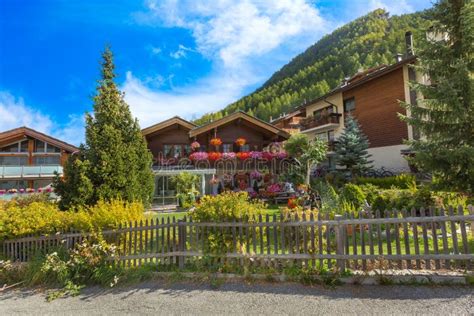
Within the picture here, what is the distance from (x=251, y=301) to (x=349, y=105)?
86.0 feet

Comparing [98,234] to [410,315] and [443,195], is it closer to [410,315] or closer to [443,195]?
[410,315]

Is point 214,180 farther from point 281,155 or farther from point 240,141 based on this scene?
point 281,155

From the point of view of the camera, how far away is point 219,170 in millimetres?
19766

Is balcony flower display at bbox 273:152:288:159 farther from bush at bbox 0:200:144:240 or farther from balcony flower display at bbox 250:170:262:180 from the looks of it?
bush at bbox 0:200:144:240

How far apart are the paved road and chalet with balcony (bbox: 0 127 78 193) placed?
2530 cm

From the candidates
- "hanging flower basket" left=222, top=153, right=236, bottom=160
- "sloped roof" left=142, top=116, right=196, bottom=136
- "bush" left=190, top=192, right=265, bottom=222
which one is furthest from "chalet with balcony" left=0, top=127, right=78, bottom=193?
"bush" left=190, top=192, right=265, bottom=222

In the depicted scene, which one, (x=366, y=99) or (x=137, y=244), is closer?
(x=137, y=244)

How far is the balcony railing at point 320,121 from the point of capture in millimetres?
26969

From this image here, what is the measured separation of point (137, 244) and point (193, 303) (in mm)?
2032

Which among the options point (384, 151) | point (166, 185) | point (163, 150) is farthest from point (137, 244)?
point (384, 151)

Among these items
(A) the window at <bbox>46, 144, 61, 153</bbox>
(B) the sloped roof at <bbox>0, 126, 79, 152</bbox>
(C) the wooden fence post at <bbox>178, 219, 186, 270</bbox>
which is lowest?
(C) the wooden fence post at <bbox>178, 219, 186, 270</bbox>

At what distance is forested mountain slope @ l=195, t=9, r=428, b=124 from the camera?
5772 cm

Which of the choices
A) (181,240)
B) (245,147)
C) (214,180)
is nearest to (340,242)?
(181,240)

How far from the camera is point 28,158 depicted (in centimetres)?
2738
